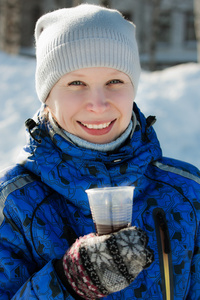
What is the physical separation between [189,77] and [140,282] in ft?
14.9

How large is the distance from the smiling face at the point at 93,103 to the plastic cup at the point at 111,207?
48 centimetres

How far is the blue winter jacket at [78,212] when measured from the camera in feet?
5.62

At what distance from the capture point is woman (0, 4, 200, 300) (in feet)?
5.67

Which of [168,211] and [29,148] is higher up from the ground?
[29,148]

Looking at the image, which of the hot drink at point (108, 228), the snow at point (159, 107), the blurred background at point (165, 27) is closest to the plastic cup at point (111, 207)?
the hot drink at point (108, 228)

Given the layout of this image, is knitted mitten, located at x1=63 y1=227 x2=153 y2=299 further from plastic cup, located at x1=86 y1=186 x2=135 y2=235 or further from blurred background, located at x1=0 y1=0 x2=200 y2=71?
blurred background, located at x1=0 y1=0 x2=200 y2=71

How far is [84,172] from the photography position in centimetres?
183

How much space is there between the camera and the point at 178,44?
26094 millimetres

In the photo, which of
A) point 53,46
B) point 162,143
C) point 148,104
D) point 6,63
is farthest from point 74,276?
point 6,63

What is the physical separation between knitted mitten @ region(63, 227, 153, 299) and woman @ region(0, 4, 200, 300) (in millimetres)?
214

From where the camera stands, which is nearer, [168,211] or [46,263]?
[46,263]

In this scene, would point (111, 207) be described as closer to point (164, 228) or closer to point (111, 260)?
point (111, 260)

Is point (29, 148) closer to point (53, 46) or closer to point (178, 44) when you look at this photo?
point (53, 46)

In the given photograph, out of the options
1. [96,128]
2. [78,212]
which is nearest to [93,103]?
[96,128]
